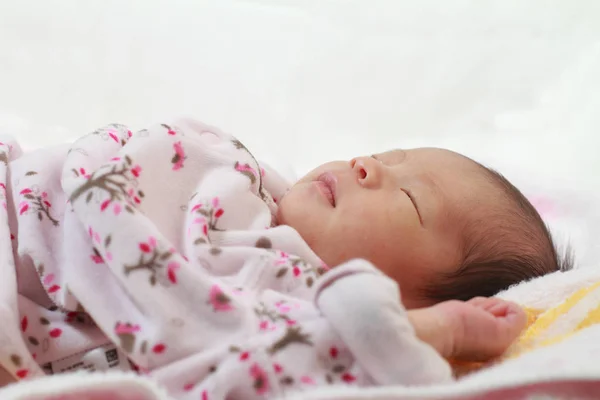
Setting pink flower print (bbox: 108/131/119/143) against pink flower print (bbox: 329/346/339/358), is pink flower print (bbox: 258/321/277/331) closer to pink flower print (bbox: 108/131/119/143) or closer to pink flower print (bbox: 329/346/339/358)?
pink flower print (bbox: 329/346/339/358)

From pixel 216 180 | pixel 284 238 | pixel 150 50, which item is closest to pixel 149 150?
pixel 216 180

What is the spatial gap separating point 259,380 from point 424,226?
343 millimetres

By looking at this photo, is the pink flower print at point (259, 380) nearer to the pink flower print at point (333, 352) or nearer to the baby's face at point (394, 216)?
the pink flower print at point (333, 352)

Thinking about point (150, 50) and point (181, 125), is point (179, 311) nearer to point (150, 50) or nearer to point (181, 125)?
point (181, 125)

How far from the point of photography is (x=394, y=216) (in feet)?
2.73

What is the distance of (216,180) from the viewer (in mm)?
839

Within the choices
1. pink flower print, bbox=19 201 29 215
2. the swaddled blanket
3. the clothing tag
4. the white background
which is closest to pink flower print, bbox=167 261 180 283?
the swaddled blanket

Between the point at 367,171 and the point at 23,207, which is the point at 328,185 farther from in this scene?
the point at 23,207

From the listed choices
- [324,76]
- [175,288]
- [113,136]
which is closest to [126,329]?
[175,288]

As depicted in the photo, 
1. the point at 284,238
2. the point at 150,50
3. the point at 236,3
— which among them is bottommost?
the point at 284,238

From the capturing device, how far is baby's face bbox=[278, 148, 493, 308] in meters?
0.82

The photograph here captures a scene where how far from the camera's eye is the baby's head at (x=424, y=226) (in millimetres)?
825

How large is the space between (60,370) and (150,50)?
96 centimetres

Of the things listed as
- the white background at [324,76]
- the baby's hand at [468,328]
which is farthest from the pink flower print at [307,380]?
the white background at [324,76]
